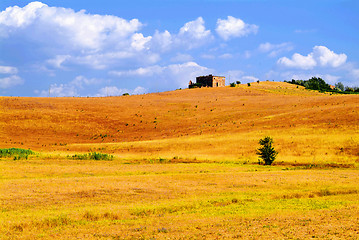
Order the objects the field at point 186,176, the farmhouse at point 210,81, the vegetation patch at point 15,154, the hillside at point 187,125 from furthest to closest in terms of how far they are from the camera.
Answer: the farmhouse at point 210,81, the hillside at point 187,125, the vegetation patch at point 15,154, the field at point 186,176

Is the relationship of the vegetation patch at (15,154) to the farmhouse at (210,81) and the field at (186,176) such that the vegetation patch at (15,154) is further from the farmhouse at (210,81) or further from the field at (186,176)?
the farmhouse at (210,81)

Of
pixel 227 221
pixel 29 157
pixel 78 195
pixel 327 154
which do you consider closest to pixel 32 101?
pixel 29 157

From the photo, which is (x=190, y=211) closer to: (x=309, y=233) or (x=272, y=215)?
(x=272, y=215)

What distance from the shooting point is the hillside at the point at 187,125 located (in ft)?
179

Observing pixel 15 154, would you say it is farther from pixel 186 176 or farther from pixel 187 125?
pixel 187 125

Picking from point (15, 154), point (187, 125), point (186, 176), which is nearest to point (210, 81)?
point (187, 125)

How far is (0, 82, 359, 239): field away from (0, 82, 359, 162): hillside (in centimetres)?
29

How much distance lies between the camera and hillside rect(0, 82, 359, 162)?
54516 mm

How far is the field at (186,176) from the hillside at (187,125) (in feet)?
0.95

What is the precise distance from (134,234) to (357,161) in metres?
36.9

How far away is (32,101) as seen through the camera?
3784 inches

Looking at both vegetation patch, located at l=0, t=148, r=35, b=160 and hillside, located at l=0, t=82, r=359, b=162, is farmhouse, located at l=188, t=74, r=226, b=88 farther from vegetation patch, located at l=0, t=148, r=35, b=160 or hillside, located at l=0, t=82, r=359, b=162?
vegetation patch, located at l=0, t=148, r=35, b=160

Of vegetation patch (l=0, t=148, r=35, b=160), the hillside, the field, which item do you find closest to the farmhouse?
the hillside

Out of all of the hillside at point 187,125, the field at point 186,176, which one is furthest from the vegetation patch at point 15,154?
the hillside at point 187,125
